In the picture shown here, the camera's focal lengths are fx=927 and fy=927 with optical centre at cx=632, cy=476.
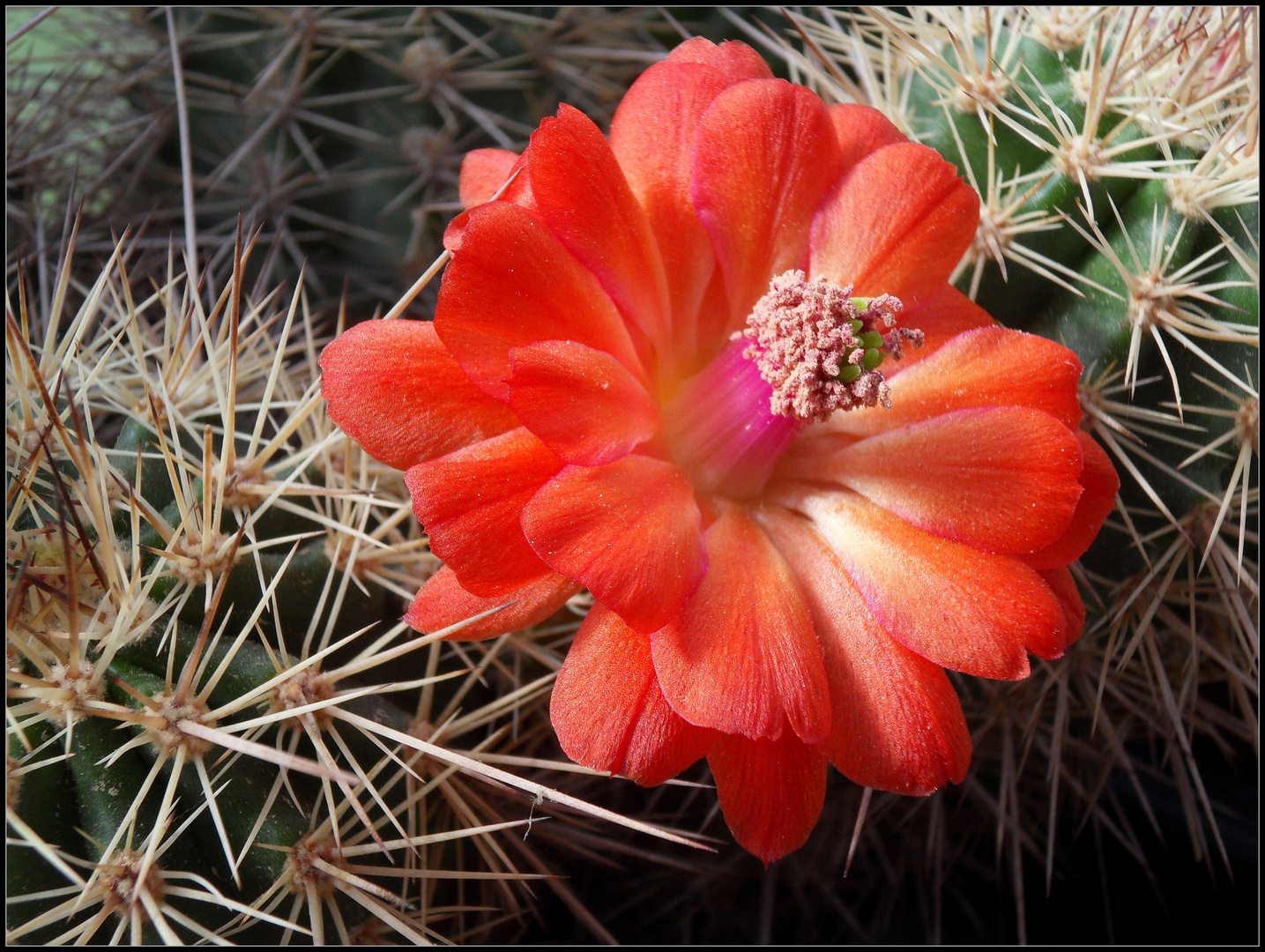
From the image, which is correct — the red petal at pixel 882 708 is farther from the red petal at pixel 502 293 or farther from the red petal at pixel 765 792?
the red petal at pixel 502 293

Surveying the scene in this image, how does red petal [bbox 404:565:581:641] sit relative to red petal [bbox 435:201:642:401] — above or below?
below

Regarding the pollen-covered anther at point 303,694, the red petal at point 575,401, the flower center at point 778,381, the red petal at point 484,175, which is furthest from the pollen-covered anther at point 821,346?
the pollen-covered anther at point 303,694

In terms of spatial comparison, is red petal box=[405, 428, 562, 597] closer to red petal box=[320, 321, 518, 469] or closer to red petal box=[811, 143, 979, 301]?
red petal box=[320, 321, 518, 469]

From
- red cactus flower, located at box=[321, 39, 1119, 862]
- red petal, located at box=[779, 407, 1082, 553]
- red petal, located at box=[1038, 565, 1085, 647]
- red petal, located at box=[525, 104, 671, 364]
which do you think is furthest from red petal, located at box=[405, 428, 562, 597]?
red petal, located at box=[1038, 565, 1085, 647]

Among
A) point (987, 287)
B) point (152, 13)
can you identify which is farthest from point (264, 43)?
point (987, 287)

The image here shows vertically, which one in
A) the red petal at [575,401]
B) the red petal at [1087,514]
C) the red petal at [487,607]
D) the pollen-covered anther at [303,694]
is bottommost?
the red petal at [1087,514]

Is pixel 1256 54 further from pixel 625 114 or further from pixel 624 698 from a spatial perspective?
pixel 624 698
